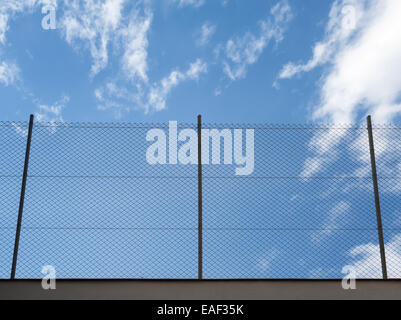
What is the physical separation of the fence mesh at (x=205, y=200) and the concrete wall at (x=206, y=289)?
96 mm

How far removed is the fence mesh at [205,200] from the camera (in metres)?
5.50

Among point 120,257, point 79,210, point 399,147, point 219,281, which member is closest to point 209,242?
point 219,281

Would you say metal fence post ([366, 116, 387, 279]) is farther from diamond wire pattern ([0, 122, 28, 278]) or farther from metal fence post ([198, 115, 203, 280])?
diamond wire pattern ([0, 122, 28, 278])

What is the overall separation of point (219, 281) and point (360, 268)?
5.32 ft

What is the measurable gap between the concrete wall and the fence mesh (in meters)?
0.10

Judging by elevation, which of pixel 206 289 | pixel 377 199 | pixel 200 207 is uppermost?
pixel 377 199

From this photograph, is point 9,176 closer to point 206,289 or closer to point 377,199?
point 206,289

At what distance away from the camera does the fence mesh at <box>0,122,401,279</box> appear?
18.0 feet

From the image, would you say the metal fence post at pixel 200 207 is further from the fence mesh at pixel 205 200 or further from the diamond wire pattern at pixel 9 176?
the diamond wire pattern at pixel 9 176

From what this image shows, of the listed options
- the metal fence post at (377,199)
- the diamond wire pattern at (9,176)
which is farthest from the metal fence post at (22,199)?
the metal fence post at (377,199)

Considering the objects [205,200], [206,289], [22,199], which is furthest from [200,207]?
[22,199]

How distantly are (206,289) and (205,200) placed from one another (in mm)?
1028

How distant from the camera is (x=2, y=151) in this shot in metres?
5.92

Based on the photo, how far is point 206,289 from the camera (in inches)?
214
